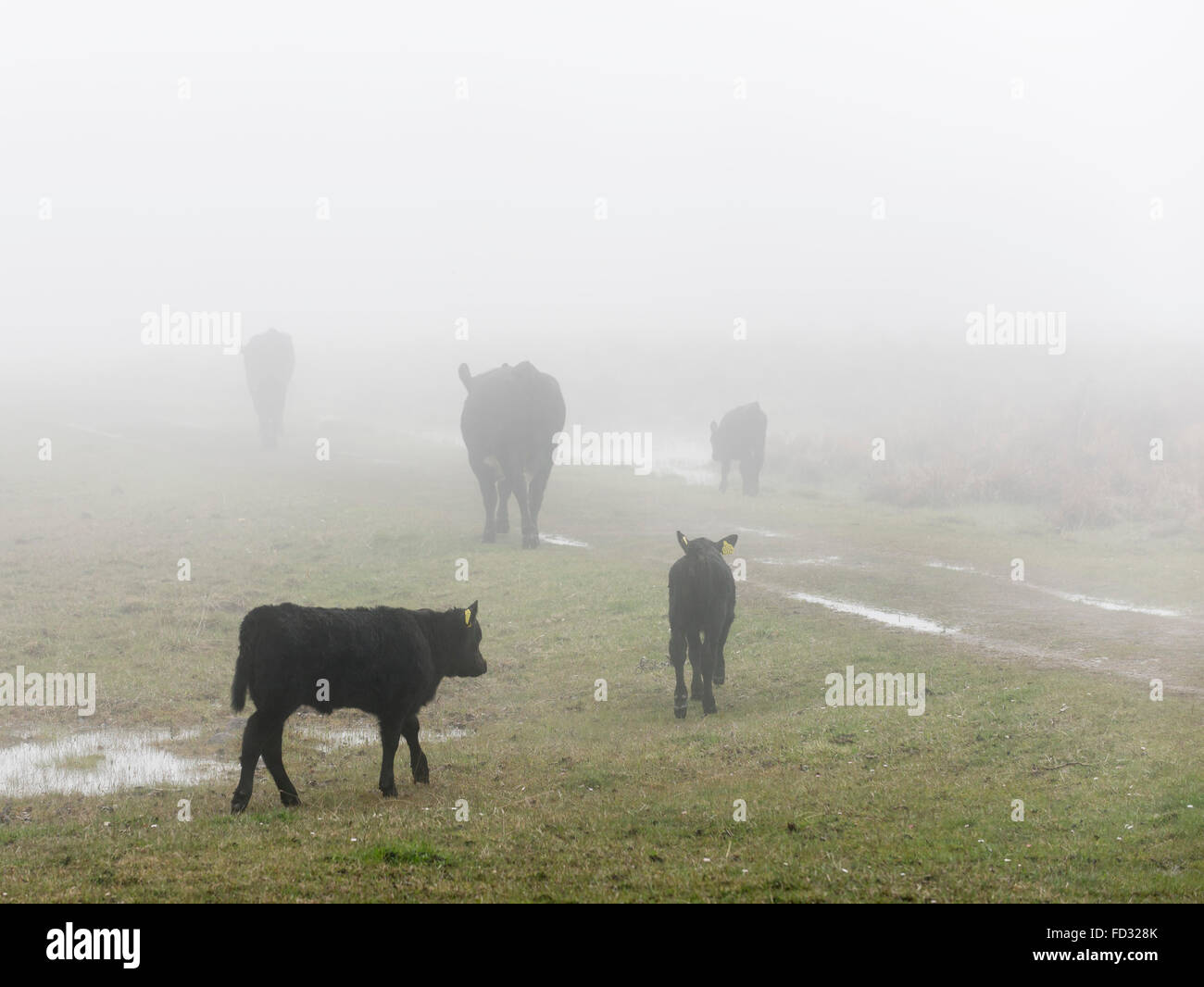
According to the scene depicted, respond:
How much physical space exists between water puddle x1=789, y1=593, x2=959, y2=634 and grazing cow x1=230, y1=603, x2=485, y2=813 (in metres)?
9.92

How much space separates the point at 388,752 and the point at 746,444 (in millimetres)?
30033

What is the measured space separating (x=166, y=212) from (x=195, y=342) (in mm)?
63265

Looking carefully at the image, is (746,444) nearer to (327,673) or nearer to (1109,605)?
(1109,605)

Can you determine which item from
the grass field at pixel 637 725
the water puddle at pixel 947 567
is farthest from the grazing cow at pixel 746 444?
the water puddle at pixel 947 567

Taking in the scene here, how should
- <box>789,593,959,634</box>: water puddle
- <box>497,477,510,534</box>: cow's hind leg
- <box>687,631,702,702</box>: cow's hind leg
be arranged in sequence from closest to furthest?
<box>687,631,702,702</box>: cow's hind leg → <box>789,593,959,634</box>: water puddle → <box>497,477,510,534</box>: cow's hind leg

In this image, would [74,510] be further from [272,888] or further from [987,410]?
[987,410]

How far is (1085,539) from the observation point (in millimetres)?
28453

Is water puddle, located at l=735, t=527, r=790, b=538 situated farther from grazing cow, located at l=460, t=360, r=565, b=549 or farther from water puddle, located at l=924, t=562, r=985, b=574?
grazing cow, located at l=460, t=360, r=565, b=549

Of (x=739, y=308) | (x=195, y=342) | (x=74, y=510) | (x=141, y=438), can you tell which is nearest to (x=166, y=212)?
(x=195, y=342)

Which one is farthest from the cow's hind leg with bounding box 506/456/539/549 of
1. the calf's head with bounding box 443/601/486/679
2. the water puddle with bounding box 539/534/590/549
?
the calf's head with bounding box 443/601/486/679

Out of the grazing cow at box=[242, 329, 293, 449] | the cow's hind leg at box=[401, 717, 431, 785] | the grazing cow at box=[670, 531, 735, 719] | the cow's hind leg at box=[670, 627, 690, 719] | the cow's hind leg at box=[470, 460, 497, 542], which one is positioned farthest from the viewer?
the grazing cow at box=[242, 329, 293, 449]

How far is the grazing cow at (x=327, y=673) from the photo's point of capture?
32.6ft

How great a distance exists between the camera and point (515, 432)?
27297 mm

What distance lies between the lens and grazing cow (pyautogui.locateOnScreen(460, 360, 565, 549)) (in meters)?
27.3
